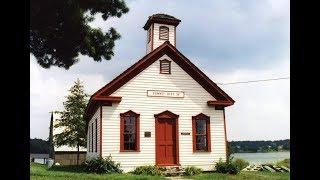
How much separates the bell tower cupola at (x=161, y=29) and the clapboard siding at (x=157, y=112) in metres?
2.16

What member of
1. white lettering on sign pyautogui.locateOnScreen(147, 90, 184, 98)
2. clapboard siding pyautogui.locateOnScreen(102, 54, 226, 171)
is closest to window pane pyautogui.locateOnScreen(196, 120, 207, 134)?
clapboard siding pyautogui.locateOnScreen(102, 54, 226, 171)

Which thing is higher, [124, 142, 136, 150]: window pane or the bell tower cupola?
the bell tower cupola

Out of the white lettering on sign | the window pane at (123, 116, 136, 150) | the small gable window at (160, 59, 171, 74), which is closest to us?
the window pane at (123, 116, 136, 150)

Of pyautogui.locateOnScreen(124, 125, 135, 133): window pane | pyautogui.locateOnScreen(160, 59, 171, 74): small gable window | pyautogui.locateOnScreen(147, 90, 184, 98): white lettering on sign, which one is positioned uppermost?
pyautogui.locateOnScreen(160, 59, 171, 74): small gable window

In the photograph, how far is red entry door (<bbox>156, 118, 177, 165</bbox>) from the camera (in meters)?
20.4

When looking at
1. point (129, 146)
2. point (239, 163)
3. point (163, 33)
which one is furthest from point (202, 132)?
point (163, 33)

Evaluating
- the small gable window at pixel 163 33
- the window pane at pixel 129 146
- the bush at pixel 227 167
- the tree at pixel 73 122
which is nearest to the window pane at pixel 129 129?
the window pane at pixel 129 146

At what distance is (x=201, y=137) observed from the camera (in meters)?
21.6

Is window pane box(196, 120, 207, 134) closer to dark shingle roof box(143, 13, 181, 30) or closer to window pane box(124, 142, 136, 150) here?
window pane box(124, 142, 136, 150)

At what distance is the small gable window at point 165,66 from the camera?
2123 cm

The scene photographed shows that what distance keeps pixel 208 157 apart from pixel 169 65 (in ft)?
18.4

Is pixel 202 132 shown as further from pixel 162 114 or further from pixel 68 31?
pixel 68 31
